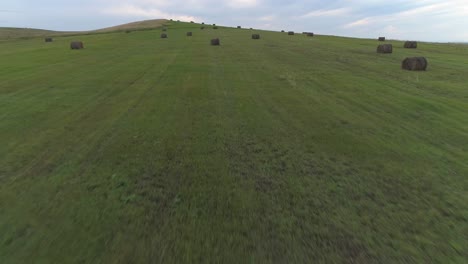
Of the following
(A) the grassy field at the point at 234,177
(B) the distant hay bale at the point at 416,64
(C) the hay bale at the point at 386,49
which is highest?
(C) the hay bale at the point at 386,49

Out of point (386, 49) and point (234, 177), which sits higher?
point (386, 49)

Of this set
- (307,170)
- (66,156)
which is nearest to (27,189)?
(66,156)

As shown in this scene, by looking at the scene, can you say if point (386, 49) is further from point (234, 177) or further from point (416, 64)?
point (234, 177)

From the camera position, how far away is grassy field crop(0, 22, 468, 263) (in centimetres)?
285

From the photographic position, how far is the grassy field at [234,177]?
285cm

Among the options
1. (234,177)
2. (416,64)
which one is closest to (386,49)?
(416,64)

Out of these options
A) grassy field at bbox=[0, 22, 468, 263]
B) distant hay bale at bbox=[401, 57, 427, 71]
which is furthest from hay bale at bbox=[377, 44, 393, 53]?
grassy field at bbox=[0, 22, 468, 263]

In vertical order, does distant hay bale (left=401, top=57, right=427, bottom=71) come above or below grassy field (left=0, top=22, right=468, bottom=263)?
above

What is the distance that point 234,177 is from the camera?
425 cm

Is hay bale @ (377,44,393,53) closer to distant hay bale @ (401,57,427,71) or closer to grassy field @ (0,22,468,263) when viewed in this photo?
distant hay bale @ (401,57,427,71)

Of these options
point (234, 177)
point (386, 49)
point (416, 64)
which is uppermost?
point (386, 49)

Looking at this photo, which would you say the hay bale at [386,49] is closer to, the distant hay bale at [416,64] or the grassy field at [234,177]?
the distant hay bale at [416,64]

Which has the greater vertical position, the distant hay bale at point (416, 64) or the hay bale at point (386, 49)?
the hay bale at point (386, 49)

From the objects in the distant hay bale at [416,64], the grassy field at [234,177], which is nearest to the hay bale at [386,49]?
the distant hay bale at [416,64]
